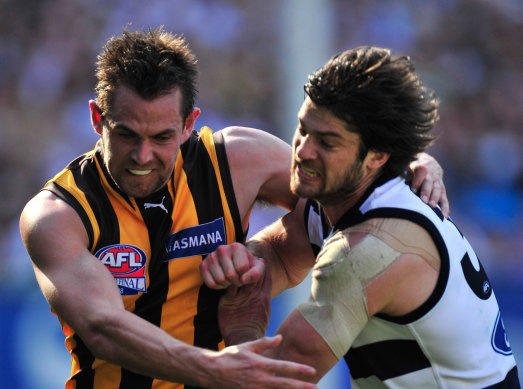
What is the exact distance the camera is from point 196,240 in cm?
360

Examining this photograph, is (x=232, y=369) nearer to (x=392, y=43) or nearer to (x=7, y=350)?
(x=7, y=350)

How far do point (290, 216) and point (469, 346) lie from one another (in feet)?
4.00

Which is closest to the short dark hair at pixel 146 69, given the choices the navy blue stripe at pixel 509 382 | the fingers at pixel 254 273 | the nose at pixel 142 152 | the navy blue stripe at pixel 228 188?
the nose at pixel 142 152

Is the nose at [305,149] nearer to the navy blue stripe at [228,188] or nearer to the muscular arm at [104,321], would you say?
the navy blue stripe at [228,188]

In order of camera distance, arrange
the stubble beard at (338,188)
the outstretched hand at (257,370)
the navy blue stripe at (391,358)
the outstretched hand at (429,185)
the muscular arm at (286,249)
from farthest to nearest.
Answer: the muscular arm at (286,249), the outstretched hand at (429,185), the stubble beard at (338,188), the navy blue stripe at (391,358), the outstretched hand at (257,370)

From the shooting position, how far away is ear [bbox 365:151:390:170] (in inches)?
125

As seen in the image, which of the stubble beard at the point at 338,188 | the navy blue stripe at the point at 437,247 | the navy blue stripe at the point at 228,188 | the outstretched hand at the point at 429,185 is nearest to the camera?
the navy blue stripe at the point at 437,247

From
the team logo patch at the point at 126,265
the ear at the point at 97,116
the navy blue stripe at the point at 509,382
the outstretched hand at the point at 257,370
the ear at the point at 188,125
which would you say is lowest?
the navy blue stripe at the point at 509,382

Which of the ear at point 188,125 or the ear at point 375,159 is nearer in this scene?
the ear at point 375,159

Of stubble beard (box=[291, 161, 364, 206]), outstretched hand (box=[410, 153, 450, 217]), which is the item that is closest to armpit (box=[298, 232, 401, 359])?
stubble beard (box=[291, 161, 364, 206])

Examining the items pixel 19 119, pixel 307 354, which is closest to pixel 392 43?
pixel 19 119

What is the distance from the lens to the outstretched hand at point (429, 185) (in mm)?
3244

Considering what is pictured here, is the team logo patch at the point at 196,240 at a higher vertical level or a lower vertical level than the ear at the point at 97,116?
lower

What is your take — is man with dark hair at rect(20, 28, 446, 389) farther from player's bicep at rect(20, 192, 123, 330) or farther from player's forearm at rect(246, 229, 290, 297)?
player's forearm at rect(246, 229, 290, 297)
